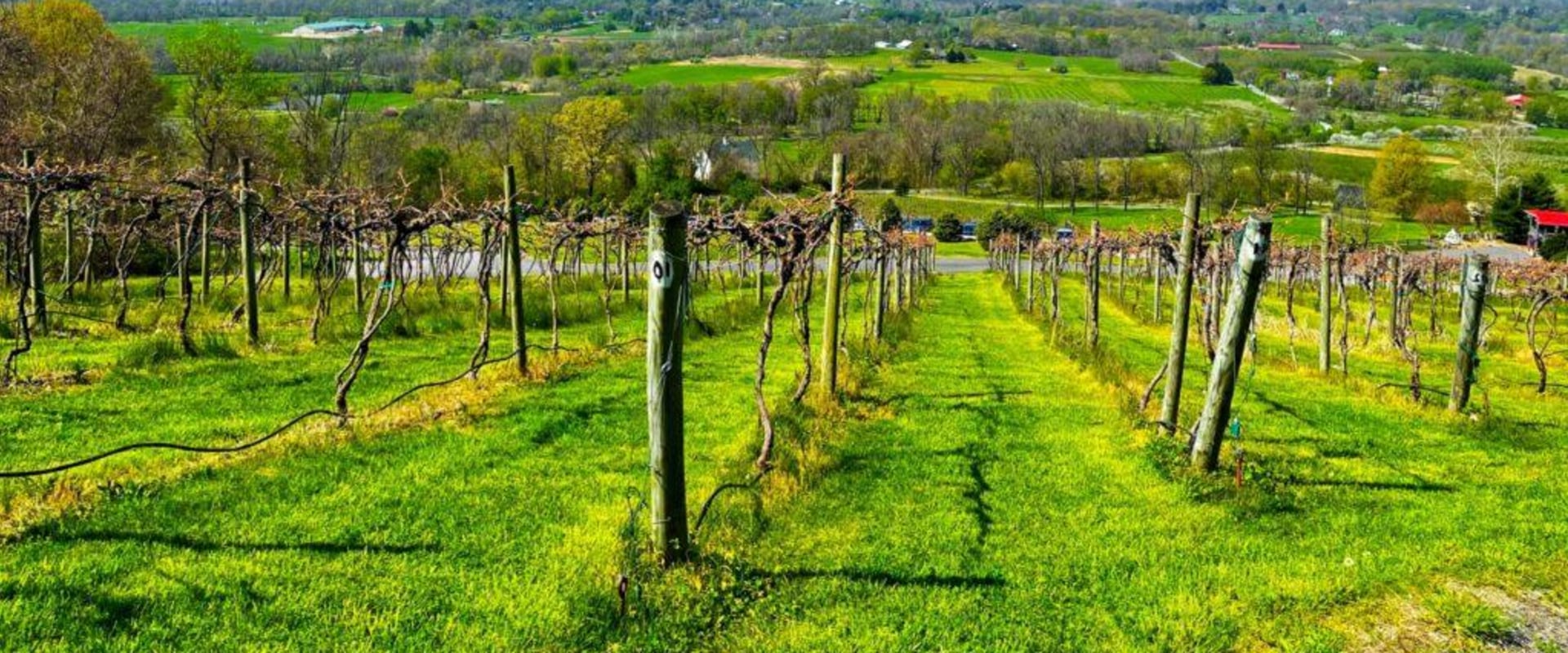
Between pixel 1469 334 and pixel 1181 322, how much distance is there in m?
4.36

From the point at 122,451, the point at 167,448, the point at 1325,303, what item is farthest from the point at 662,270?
the point at 1325,303

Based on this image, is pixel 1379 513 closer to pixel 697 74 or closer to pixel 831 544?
pixel 831 544

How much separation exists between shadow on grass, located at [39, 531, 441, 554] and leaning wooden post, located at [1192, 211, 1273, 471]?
20.9 feet

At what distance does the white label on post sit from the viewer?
5320 millimetres

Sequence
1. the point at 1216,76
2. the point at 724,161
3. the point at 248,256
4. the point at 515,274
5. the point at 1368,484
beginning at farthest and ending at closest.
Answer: the point at 1216,76, the point at 724,161, the point at 248,256, the point at 515,274, the point at 1368,484

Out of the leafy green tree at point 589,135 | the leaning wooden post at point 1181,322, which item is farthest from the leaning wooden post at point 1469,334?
the leafy green tree at point 589,135

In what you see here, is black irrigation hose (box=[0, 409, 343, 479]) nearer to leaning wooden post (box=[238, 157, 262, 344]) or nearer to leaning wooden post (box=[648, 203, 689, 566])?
leaning wooden post (box=[648, 203, 689, 566])

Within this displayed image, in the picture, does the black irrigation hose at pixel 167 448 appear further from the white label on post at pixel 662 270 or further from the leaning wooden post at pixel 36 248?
the leaning wooden post at pixel 36 248

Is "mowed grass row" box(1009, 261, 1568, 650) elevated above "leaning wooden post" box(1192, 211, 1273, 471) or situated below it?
below

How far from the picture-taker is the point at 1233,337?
7703 mm

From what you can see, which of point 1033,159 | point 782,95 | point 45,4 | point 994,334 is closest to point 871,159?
point 1033,159

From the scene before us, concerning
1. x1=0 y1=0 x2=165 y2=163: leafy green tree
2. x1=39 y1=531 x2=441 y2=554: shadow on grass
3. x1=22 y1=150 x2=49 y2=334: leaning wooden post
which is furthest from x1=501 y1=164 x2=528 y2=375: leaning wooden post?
x1=0 y1=0 x2=165 y2=163: leafy green tree

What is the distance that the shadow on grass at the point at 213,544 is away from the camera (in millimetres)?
5359

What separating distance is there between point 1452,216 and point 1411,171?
A: 18.7 feet
